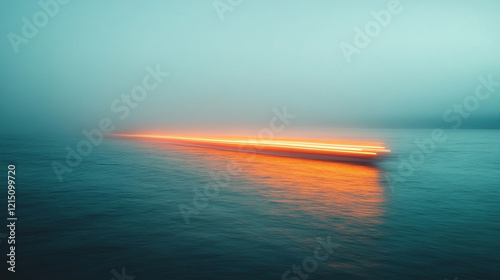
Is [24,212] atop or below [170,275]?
atop

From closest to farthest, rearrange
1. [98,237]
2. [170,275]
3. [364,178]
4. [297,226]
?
[170,275] < [98,237] < [297,226] < [364,178]

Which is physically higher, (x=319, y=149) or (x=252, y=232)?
(x=319, y=149)

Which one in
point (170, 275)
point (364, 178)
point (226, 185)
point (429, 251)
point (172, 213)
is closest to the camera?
point (170, 275)

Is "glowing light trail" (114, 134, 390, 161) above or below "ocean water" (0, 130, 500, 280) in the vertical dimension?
above

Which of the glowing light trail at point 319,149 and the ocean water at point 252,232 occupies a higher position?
the glowing light trail at point 319,149

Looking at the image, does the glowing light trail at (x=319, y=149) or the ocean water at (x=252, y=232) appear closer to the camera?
the ocean water at (x=252, y=232)

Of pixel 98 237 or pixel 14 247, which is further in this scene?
pixel 98 237

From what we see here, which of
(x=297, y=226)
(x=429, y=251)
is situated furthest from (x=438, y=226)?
(x=297, y=226)

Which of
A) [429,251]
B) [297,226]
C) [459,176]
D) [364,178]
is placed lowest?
[429,251]

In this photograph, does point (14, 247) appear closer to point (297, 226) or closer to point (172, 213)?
point (172, 213)

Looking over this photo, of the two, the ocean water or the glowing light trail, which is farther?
the glowing light trail

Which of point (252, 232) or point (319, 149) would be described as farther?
point (319, 149)
